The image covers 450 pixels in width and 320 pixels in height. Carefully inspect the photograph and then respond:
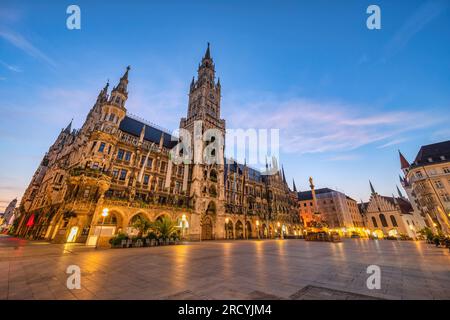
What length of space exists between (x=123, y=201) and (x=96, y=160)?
6968 millimetres

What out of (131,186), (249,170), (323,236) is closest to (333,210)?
(249,170)

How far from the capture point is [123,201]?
977 inches

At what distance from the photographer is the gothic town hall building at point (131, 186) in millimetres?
22781

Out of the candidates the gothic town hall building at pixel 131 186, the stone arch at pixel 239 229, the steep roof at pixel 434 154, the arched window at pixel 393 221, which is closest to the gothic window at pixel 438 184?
the steep roof at pixel 434 154

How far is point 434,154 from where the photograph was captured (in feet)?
139

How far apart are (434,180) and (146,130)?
6344 centimetres

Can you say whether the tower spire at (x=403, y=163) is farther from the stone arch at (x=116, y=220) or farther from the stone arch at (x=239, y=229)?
the stone arch at (x=116, y=220)

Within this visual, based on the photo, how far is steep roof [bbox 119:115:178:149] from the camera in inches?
1308

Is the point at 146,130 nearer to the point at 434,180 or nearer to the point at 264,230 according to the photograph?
the point at 264,230

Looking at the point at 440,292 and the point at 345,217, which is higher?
the point at 345,217

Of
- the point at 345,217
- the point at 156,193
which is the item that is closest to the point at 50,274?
the point at 156,193

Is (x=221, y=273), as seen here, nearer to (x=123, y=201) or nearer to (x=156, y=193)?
(x=123, y=201)

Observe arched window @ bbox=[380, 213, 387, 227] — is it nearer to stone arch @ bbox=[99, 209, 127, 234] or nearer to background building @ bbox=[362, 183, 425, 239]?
background building @ bbox=[362, 183, 425, 239]

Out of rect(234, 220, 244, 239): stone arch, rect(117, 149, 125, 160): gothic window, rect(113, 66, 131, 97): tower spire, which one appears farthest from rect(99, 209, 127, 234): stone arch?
rect(234, 220, 244, 239): stone arch
